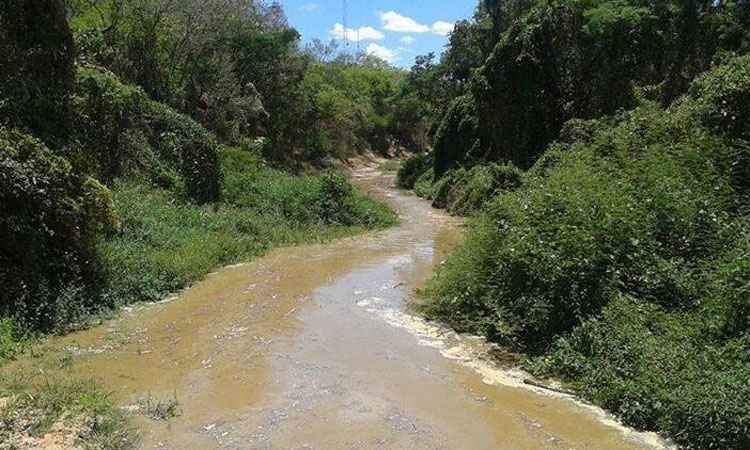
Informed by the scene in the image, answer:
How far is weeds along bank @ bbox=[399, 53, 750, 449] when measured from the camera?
8102 millimetres

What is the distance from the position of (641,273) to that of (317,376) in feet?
16.6

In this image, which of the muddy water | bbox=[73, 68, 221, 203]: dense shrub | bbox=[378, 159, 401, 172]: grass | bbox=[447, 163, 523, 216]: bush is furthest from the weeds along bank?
bbox=[378, 159, 401, 172]: grass

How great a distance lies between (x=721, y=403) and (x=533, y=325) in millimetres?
4079

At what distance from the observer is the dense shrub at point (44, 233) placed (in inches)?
458

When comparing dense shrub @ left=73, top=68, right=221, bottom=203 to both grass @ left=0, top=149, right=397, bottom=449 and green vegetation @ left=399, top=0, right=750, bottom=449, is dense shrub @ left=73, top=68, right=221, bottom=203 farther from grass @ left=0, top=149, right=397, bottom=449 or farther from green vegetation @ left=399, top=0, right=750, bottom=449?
green vegetation @ left=399, top=0, right=750, bottom=449

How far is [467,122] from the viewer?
38.6 metres

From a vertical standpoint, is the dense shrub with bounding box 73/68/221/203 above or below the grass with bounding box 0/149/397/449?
above

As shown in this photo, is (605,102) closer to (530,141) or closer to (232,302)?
(530,141)

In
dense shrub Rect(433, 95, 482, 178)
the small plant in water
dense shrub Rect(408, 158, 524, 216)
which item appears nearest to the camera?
the small plant in water

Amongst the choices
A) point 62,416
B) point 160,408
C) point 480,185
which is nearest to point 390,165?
point 480,185

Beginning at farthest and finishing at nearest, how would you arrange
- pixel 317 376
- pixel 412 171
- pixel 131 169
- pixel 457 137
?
pixel 412 171
pixel 457 137
pixel 131 169
pixel 317 376

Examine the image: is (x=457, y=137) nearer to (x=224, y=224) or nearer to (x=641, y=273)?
(x=224, y=224)

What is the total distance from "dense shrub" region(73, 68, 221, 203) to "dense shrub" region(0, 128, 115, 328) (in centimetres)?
635

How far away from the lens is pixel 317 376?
9.92m
